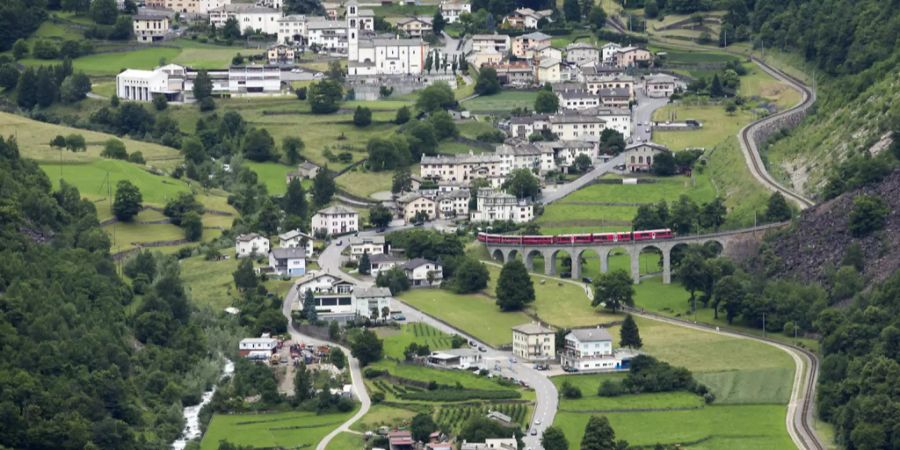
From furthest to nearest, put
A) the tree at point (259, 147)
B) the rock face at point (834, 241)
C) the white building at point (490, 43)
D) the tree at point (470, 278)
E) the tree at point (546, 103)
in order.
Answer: the white building at point (490, 43), the tree at point (546, 103), the tree at point (259, 147), the tree at point (470, 278), the rock face at point (834, 241)

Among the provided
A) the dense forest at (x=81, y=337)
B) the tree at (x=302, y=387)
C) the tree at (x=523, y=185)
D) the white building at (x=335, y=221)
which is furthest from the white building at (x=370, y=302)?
the tree at (x=523, y=185)

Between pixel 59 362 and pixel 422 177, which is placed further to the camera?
pixel 422 177

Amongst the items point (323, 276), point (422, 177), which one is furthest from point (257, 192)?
point (323, 276)

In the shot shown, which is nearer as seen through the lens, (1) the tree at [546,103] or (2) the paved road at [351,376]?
(2) the paved road at [351,376]

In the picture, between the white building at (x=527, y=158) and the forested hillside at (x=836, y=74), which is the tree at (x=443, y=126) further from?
the forested hillside at (x=836, y=74)

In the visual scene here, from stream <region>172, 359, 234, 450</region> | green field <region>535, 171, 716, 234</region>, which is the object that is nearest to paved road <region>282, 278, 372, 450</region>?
stream <region>172, 359, 234, 450</region>

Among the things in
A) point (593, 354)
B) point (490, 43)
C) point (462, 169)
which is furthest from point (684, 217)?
point (490, 43)

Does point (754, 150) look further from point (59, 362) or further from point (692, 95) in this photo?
point (59, 362)
